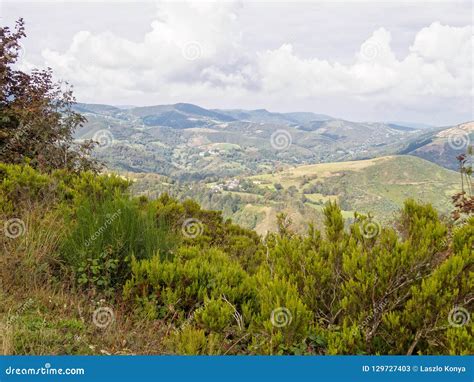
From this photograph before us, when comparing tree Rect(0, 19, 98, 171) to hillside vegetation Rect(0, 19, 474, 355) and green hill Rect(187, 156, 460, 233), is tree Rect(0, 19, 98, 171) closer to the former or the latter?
hillside vegetation Rect(0, 19, 474, 355)

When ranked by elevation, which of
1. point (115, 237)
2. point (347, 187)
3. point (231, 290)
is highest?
point (115, 237)

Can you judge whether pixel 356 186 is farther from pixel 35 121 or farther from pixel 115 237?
pixel 115 237

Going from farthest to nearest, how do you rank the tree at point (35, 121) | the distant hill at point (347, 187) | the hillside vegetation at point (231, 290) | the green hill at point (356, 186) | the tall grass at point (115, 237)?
the green hill at point (356, 186), the distant hill at point (347, 187), the tree at point (35, 121), the tall grass at point (115, 237), the hillside vegetation at point (231, 290)

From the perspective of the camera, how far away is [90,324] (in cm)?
434

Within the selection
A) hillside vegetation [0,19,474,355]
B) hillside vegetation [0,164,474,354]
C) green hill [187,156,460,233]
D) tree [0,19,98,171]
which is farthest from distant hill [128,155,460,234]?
hillside vegetation [0,164,474,354]

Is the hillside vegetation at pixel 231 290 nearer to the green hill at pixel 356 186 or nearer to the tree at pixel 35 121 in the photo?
the tree at pixel 35 121

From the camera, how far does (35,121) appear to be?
36.1 feet

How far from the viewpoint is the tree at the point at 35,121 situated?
34.7ft

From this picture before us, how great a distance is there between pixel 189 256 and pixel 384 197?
122 m

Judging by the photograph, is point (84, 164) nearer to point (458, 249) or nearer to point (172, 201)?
point (172, 201)

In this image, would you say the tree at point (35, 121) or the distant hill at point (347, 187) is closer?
the tree at point (35, 121)

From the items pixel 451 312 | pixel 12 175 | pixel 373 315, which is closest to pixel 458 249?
pixel 451 312

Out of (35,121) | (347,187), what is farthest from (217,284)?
(347,187)

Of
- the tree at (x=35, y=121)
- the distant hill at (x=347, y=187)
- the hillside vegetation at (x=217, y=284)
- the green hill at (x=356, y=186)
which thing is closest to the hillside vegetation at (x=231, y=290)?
the hillside vegetation at (x=217, y=284)
